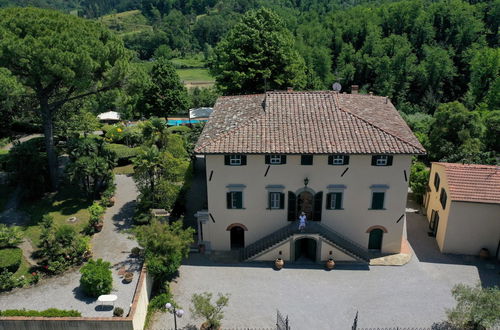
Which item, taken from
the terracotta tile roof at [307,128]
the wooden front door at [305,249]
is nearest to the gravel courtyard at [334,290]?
the wooden front door at [305,249]

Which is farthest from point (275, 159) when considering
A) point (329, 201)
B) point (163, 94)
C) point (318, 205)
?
point (163, 94)

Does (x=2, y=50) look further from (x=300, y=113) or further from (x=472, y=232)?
(x=472, y=232)

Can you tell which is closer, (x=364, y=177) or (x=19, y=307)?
(x=19, y=307)

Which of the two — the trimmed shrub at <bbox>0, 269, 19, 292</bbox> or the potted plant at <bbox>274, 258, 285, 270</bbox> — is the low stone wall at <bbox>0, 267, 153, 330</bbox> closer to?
the trimmed shrub at <bbox>0, 269, 19, 292</bbox>

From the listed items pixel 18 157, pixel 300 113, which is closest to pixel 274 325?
pixel 300 113

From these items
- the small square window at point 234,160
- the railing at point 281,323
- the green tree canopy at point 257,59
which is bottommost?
the railing at point 281,323

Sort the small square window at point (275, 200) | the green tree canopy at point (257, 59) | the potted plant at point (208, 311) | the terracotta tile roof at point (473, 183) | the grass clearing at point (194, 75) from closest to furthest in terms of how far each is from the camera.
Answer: the potted plant at point (208, 311)
the terracotta tile roof at point (473, 183)
the small square window at point (275, 200)
the green tree canopy at point (257, 59)
the grass clearing at point (194, 75)

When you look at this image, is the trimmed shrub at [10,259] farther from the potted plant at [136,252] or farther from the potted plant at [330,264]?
the potted plant at [330,264]
